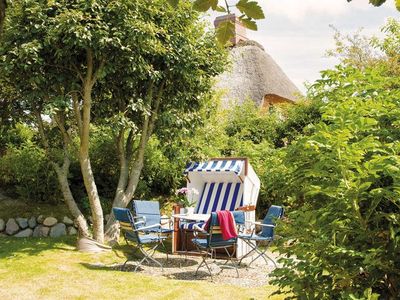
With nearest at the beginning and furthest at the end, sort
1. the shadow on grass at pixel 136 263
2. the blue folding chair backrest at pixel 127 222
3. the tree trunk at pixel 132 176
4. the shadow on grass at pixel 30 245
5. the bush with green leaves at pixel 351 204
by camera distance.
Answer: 1. the bush with green leaves at pixel 351 204
2. the blue folding chair backrest at pixel 127 222
3. the shadow on grass at pixel 136 263
4. the shadow on grass at pixel 30 245
5. the tree trunk at pixel 132 176

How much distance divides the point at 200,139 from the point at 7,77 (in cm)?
479

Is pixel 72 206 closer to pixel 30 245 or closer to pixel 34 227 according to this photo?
pixel 30 245

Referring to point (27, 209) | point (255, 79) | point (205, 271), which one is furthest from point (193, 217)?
point (255, 79)

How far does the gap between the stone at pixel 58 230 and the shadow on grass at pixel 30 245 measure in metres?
0.47

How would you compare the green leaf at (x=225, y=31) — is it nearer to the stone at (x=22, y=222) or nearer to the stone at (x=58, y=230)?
the stone at (x=58, y=230)

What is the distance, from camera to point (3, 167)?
34.9 ft

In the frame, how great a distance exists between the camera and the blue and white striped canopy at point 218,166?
9344 mm

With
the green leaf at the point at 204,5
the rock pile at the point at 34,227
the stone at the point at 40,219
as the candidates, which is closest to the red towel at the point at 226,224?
the rock pile at the point at 34,227

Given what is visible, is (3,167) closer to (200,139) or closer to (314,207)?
(200,139)

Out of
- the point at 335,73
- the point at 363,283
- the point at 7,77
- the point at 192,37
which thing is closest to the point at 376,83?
the point at 335,73

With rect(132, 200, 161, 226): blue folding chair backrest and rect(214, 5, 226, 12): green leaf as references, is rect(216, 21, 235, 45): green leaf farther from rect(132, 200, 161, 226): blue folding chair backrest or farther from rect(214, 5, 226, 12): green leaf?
rect(132, 200, 161, 226): blue folding chair backrest

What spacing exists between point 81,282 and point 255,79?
20115 mm

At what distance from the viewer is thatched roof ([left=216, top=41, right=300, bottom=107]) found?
79.5ft

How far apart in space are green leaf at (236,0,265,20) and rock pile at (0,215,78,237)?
378 inches
